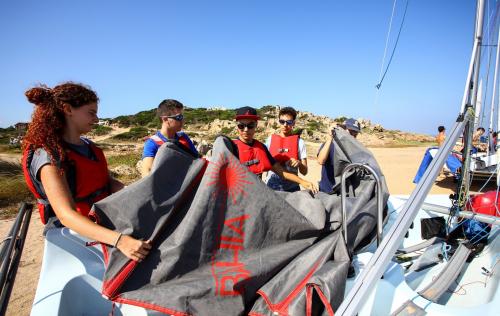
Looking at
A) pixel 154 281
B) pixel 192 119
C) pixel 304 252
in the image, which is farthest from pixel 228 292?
pixel 192 119

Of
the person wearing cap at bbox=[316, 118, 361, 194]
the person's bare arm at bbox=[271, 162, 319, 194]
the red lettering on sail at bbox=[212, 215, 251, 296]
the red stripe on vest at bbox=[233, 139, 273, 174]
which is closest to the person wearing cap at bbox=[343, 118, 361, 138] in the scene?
the person wearing cap at bbox=[316, 118, 361, 194]

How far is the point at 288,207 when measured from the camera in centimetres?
176

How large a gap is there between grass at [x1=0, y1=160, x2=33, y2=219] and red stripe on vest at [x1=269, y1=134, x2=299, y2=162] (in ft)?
23.2

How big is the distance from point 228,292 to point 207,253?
23 centimetres

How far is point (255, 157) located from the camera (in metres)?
3.46

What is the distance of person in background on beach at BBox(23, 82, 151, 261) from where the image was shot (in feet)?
4.89

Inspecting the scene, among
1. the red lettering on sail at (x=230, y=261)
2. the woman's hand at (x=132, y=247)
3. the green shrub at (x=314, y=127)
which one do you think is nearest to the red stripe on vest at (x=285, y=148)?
the red lettering on sail at (x=230, y=261)

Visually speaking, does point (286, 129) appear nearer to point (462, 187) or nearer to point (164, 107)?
point (164, 107)

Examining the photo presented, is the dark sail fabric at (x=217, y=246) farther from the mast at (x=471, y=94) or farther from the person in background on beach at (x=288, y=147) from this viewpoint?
the person in background on beach at (x=288, y=147)

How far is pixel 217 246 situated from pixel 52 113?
1.37 metres

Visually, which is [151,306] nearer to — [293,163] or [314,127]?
[293,163]

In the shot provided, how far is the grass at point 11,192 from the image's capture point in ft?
Result: 25.4

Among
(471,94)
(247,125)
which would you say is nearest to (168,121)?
(247,125)

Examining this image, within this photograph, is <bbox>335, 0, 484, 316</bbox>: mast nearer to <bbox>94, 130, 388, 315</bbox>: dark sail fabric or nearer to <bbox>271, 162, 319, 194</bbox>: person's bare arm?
<bbox>94, 130, 388, 315</bbox>: dark sail fabric
